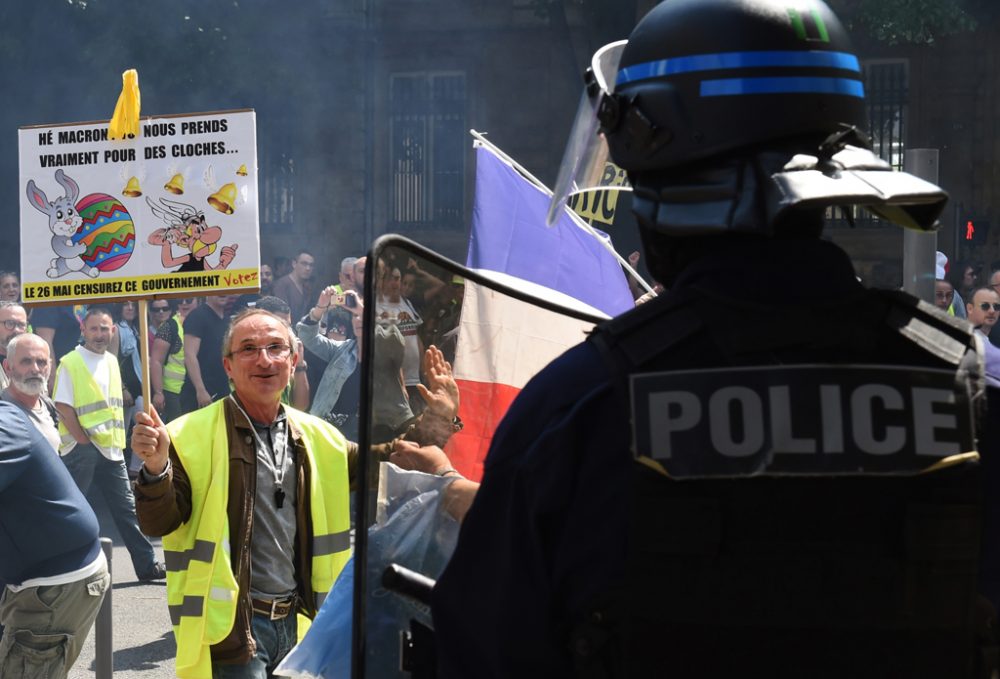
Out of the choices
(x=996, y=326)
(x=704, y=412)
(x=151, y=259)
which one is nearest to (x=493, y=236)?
(x=151, y=259)

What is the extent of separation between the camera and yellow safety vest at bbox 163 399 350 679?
3965 millimetres

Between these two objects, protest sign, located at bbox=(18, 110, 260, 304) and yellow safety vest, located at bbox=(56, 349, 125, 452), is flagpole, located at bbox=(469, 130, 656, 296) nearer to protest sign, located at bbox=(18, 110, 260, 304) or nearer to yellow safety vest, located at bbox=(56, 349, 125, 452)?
protest sign, located at bbox=(18, 110, 260, 304)

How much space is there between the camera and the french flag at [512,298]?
8.08 ft

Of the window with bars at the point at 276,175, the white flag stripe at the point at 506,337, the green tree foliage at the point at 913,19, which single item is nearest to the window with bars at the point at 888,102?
the green tree foliage at the point at 913,19

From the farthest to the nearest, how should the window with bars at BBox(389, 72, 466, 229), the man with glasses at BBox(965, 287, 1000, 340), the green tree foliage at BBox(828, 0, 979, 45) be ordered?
the window with bars at BBox(389, 72, 466, 229) < the green tree foliage at BBox(828, 0, 979, 45) < the man with glasses at BBox(965, 287, 1000, 340)

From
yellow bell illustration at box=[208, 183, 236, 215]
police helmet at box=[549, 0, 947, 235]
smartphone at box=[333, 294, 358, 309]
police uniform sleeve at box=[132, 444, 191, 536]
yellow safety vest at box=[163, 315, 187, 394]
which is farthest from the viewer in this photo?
smartphone at box=[333, 294, 358, 309]

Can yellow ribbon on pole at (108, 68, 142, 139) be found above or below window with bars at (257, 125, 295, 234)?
below

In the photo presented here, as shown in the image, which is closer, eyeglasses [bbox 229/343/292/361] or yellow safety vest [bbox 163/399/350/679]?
yellow safety vest [bbox 163/399/350/679]

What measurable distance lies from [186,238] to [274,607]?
3.98 ft

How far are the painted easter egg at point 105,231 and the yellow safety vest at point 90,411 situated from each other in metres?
4.22

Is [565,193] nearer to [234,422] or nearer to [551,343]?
[551,343]

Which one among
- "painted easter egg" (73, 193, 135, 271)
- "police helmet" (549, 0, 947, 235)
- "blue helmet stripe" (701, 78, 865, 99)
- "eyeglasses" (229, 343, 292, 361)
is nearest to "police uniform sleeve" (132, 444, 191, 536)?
"eyeglasses" (229, 343, 292, 361)

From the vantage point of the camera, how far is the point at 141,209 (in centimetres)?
443

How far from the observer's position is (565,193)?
235 centimetres
